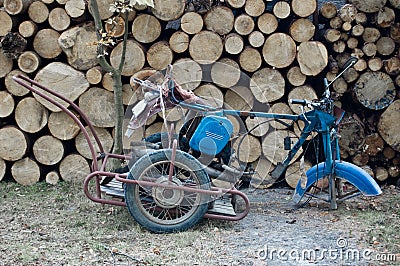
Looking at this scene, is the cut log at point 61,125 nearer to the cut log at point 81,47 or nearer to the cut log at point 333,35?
the cut log at point 81,47

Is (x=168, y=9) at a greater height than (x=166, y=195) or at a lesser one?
greater

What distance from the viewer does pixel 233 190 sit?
4.30 meters

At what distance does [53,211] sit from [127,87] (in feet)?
4.73

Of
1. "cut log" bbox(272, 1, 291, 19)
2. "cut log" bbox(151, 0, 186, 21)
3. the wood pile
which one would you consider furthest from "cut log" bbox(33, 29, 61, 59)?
"cut log" bbox(272, 1, 291, 19)

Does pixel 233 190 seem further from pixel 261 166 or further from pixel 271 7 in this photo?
pixel 271 7

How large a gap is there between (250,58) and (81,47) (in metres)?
1.65

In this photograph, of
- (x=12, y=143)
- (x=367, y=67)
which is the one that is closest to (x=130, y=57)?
(x=12, y=143)

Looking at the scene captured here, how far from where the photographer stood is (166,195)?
4.30 meters

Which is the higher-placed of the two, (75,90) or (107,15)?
(107,15)

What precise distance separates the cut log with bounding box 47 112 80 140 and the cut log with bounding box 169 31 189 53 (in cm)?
127

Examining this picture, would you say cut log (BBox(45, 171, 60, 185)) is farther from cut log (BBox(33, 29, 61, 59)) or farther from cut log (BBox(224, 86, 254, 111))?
cut log (BBox(224, 86, 254, 111))

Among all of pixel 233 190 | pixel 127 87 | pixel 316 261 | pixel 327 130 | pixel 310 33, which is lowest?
pixel 316 261

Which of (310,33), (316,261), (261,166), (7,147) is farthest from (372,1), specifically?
(7,147)

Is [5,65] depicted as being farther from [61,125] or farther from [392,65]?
[392,65]
